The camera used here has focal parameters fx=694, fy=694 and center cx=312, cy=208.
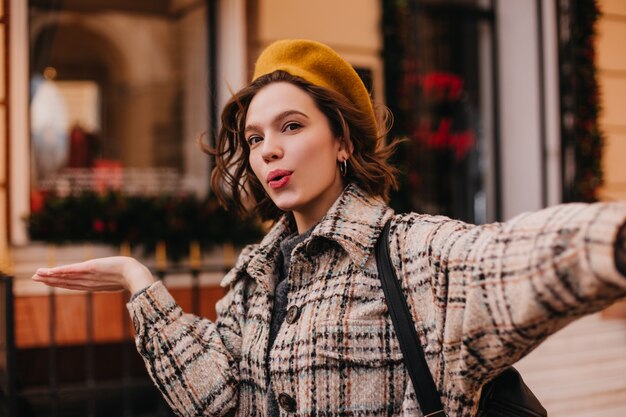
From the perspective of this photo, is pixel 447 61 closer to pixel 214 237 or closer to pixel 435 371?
pixel 214 237

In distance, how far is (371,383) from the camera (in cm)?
160

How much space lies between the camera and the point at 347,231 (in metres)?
1.73

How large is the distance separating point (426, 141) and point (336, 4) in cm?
175

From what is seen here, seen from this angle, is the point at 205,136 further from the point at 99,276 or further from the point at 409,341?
the point at 409,341

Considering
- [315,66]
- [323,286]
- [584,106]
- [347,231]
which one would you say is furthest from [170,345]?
[584,106]

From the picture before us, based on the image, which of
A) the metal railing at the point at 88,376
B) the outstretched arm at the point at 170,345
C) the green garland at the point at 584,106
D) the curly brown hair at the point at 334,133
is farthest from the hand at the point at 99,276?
the green garland at the point at 584,106

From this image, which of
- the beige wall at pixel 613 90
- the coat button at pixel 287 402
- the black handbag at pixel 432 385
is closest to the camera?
the black handbag at pixel 432 385

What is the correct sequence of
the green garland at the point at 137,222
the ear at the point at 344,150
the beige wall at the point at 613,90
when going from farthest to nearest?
1. the beige wall at the point at 613,90
2. the green garland at the point at 137,222
3. the ear at the point at 344,150

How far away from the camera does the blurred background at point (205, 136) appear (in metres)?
5.48

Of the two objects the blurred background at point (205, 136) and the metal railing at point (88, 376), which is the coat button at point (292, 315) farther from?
the metal railing at point (88, 376)

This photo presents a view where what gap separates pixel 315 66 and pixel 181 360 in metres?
0.86

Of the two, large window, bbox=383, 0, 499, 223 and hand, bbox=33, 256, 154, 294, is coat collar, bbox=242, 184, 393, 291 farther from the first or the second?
large window, bbox=383, 0, 499, 223

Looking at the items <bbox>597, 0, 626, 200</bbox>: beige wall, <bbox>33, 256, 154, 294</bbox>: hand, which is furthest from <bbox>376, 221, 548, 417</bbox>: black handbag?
<bbox>597, 0, 626, 200</bbox>: beige wall

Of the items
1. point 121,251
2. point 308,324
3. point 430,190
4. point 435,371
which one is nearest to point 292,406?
point 308,324
